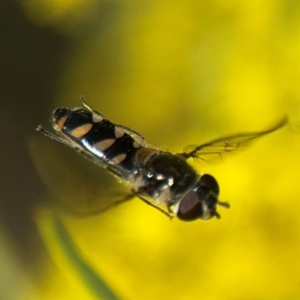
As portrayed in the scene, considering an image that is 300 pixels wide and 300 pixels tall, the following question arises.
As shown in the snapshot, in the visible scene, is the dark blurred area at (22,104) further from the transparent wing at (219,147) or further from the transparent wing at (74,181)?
the transparent wing at (219,147)

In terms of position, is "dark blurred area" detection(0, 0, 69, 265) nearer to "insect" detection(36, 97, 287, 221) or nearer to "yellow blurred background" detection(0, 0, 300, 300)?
"yellow blurred background" detection(0, 0, 300, 300)

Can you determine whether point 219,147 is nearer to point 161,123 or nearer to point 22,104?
point 161,123

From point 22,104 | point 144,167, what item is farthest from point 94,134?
point 22,104

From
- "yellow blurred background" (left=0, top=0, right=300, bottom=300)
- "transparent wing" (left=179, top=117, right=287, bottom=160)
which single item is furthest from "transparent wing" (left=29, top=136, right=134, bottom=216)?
"transparent wing" (left=179, top=117, right=287, bottom=160)

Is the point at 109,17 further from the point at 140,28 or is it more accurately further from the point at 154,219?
the point at 154,219

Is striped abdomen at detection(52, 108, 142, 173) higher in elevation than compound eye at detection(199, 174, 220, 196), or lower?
higher

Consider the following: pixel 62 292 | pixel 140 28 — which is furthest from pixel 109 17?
pixel 62 292
